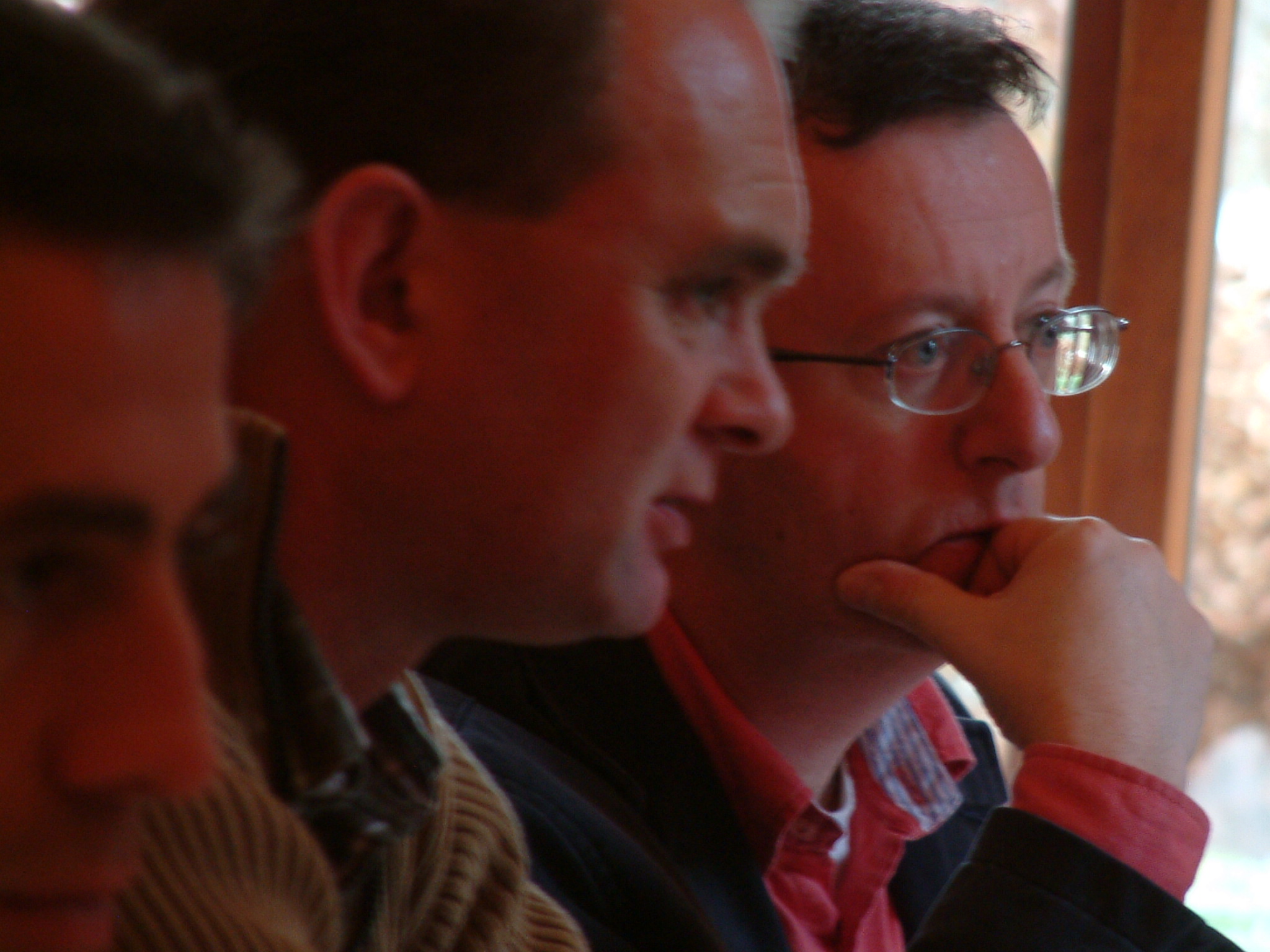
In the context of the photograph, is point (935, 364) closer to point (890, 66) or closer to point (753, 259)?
point (890, 66)

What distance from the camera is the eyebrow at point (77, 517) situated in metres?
0.43

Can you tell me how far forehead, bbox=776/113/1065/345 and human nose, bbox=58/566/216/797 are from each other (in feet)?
2.89

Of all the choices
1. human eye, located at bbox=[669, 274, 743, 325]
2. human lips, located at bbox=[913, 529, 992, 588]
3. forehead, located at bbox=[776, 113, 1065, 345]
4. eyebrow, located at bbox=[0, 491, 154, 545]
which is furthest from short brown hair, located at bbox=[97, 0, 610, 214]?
human lips, located at bbox=[913, 529, 992, 588]

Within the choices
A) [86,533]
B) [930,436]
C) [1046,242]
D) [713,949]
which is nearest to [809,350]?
[930,436]

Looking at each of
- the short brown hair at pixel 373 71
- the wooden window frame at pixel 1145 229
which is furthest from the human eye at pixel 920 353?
the wooden window frame at pixel 1145 229

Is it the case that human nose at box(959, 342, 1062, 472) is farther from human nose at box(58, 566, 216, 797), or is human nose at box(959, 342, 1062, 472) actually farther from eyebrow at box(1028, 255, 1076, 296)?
human nose at box(58, 566, 216, 797)

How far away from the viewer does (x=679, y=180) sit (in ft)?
2.85

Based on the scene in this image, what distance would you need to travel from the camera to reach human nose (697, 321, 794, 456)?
0.93 metres

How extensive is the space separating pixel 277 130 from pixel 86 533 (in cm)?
41

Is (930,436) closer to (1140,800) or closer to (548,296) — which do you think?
(1140,800)

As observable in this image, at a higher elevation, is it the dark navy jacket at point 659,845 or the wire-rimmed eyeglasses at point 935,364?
the wire-rimmed eyeglasses at point 935,364

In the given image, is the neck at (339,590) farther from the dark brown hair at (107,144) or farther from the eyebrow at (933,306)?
the eyebrow at (933,306)

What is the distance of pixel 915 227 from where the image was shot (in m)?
1.24

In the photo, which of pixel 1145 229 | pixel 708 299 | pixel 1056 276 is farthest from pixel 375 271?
pixel 1145 229
